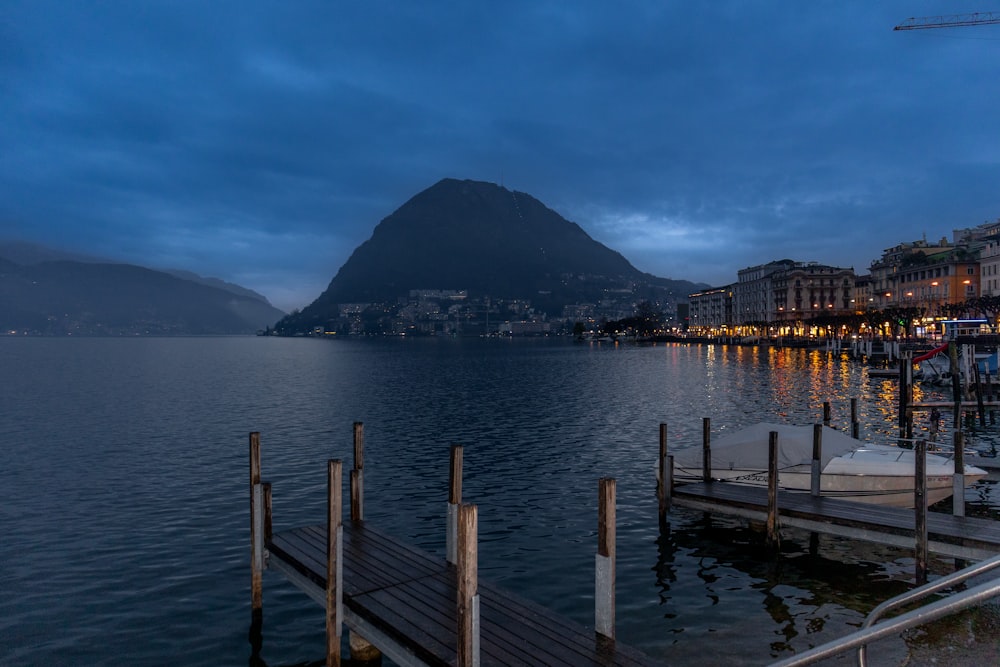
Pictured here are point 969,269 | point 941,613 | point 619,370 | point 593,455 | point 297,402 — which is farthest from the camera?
point 969,269

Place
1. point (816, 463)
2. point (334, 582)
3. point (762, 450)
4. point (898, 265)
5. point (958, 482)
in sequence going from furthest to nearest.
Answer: point (898, 265)
point (762, 450)
point (816, 463)
point (958, 482)
point (334, 582)

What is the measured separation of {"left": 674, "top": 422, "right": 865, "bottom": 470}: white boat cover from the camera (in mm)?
21172

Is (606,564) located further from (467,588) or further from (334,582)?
(334,582)

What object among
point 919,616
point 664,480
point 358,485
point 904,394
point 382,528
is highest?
point 919,616

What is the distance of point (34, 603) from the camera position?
614 inches

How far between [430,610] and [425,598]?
1.79ft

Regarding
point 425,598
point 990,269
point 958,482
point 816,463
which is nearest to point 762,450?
point 816,463

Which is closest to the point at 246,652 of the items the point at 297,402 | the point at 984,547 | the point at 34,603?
the point at 34,603

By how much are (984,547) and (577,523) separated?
11.5 metres

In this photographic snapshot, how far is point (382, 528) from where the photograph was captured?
21.2 meters

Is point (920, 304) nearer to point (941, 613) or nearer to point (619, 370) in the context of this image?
point (619, 370)

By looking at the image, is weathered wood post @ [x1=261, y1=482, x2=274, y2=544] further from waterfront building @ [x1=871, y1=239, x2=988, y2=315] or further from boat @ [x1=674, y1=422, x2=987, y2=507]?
waterfront building @ [x1=871, y1=239, x2=988, y2=315]

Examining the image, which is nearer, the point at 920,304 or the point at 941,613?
the point at 941,613

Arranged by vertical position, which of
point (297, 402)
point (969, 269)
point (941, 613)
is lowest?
point (297, 402)
